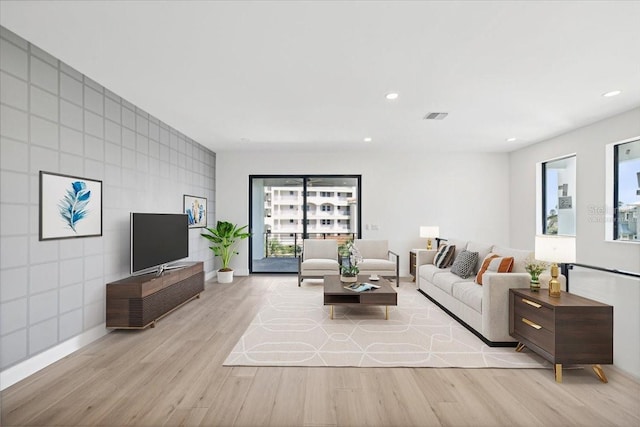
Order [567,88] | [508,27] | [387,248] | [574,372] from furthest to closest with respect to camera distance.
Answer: [387,248], [567,88], [574,372], [508,27]

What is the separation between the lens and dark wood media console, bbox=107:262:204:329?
341 centimetres

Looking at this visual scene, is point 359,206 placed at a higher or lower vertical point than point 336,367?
higher

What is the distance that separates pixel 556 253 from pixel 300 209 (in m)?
5.03

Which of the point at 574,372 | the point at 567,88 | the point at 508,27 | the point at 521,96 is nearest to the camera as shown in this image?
the point at 508,27

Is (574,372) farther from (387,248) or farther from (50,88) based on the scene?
(50,88)

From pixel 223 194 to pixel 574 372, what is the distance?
250 inches

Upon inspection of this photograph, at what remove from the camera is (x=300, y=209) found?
7.10 m

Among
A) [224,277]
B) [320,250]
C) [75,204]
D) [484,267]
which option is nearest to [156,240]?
[75,204]

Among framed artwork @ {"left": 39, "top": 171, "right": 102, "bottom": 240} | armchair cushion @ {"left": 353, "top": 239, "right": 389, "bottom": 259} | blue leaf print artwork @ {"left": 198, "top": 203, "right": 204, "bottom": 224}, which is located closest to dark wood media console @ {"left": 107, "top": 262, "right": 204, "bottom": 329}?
framed artwork @ {"left": 39, "top": 171, "right": 102, "bottom": 240}

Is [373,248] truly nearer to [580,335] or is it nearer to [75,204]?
[580,335]

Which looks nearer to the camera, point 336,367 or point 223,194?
point 336,367

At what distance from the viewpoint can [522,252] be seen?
3.74 metres

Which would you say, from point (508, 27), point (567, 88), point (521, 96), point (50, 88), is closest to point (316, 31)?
point (508, 27)

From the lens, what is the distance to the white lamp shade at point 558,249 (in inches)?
111
